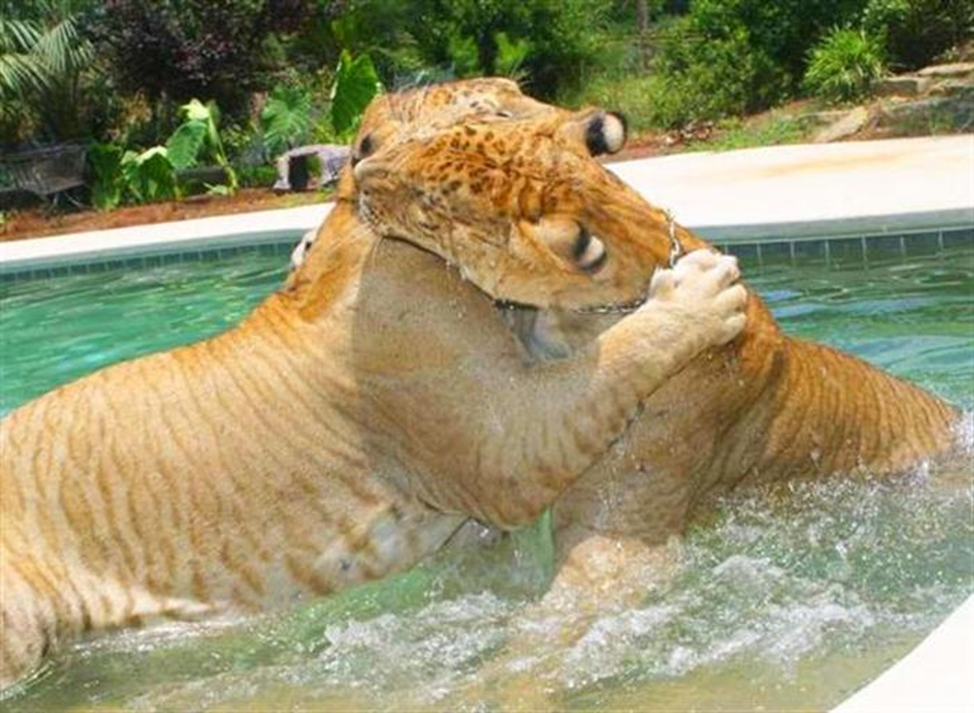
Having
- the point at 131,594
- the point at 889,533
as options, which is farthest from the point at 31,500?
the point at 889,533

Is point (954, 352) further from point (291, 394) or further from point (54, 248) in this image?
point (54, 248)

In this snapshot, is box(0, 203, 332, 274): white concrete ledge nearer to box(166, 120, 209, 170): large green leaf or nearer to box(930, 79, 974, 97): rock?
box(166, 120, 209, 170): large green leaf

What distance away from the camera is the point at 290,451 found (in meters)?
3.86

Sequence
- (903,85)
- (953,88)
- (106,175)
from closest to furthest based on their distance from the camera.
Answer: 1. (953,88)
2. (903,85)
3. (106,175)

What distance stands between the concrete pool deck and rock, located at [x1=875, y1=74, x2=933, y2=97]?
6.95 ft

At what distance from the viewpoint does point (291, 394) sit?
12.7 feet

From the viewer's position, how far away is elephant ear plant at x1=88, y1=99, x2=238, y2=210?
21.6 meters

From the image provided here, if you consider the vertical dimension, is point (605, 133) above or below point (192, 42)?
above

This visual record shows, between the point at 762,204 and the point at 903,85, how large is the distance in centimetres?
831

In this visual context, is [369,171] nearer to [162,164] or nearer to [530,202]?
[530,202]

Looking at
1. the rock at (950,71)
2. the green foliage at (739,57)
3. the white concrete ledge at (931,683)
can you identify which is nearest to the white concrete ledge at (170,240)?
the green foliage at (739,57)

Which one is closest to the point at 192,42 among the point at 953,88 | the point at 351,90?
the point at 351,90

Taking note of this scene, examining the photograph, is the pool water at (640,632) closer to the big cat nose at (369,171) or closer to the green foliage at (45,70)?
the big cat nose at (369,171)

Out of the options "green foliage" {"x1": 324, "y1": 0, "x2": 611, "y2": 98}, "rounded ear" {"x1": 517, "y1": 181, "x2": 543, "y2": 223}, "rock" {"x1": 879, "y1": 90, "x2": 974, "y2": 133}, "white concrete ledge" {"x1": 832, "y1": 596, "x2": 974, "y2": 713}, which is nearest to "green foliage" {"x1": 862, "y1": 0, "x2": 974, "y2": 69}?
"rock" {"x1": 879, "y1": 90, "x2": 974, "y2": 133}
